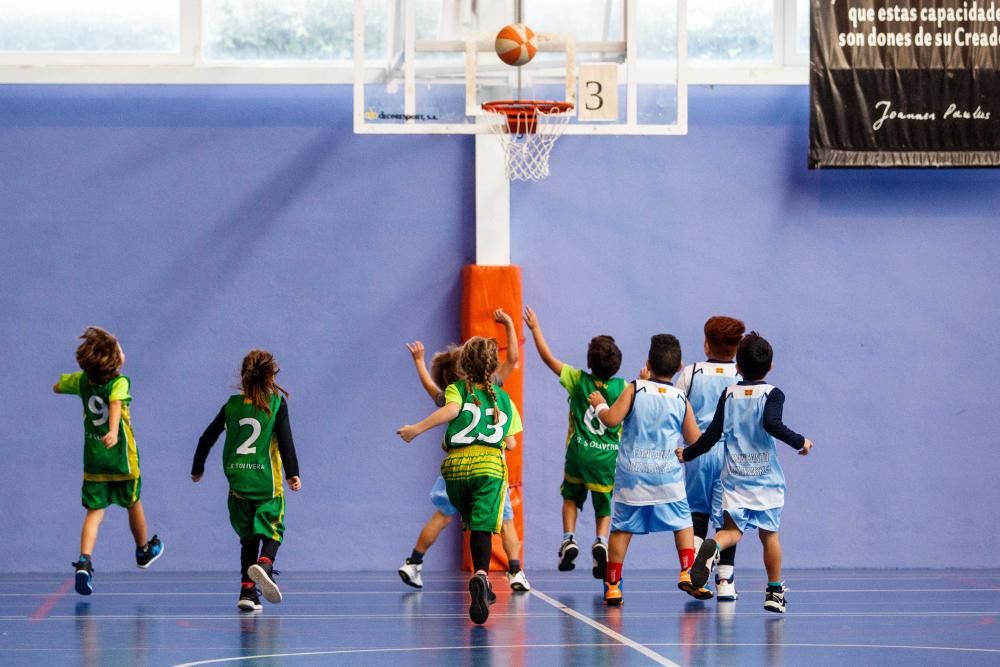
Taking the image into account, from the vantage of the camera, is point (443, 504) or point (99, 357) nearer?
point (99, 357)

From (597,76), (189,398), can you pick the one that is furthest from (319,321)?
(597,76)

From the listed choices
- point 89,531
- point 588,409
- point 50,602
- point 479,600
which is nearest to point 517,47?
point 588,409

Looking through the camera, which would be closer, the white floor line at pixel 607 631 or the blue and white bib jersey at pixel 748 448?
the white floor line at pixel 607 631

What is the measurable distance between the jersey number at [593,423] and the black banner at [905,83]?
3118mm

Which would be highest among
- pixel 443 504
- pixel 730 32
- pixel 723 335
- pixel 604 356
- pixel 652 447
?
pixel 730 32

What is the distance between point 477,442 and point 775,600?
1727 millimetres

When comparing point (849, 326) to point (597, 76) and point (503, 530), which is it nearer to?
point (597, 76)

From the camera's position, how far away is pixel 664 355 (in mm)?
8078

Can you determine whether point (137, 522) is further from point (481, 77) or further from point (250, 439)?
point (481, 77)

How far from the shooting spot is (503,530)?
9070 mm

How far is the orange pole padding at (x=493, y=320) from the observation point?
10.8 metres

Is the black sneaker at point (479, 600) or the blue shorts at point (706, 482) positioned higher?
the blue shorts at point (706, 482)

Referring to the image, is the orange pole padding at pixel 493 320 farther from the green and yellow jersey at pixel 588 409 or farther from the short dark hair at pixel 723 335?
the short dark hair at pixel 723 335

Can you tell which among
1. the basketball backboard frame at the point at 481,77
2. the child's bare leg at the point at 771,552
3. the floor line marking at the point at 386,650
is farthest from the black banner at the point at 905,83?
the floor line marking at the point at 386,650
